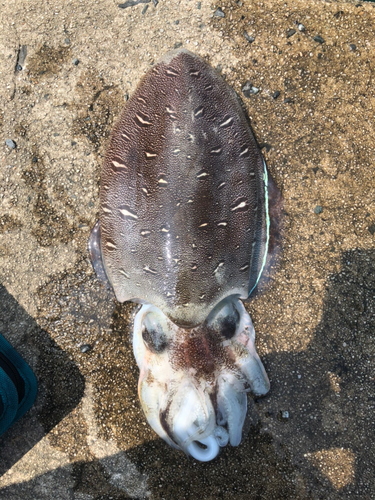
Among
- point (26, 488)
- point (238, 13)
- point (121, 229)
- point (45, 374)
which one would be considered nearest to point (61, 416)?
point (45, 374)

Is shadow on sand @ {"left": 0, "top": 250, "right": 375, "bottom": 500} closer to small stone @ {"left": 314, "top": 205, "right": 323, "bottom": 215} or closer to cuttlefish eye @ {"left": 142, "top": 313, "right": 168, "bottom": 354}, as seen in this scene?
small stone @ {"left": 314, "top": 205, "right": 323, "bottom": 215}

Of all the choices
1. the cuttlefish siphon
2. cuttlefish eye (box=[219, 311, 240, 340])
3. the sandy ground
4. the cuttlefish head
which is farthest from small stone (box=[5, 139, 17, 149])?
cuttlefish eye (box=[219, 311, 240, 340])

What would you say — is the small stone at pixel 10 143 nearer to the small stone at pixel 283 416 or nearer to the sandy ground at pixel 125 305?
the sandy ground at pixel 125 305

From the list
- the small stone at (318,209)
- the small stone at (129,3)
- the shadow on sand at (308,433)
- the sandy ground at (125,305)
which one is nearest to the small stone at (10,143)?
the sandy ground at (125,305)

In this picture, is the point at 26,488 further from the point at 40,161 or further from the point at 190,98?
the point at 190,98

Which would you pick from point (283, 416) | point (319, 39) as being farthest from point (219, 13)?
point (283, 416)

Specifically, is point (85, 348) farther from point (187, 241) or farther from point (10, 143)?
point (10, 143)
